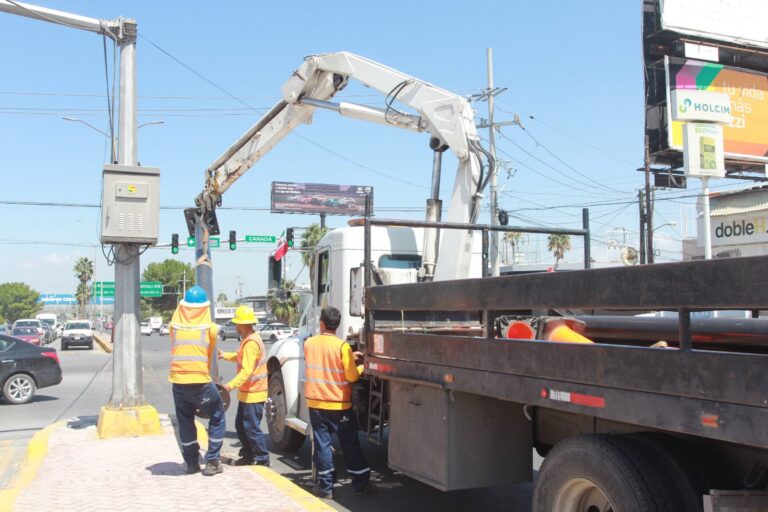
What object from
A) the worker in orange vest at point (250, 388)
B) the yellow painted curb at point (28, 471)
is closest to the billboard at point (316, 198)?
the yellow painted curb at point (28, 471)

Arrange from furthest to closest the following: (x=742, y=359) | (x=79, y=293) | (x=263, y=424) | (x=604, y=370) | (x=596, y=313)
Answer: (x=79, y=293) < (x=263, y=424) < (x=596, y=313) < (x=604, y=370) < (x=742, y=359)

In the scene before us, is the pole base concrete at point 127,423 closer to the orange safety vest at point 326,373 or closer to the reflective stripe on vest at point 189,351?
the reflective stripe on vest at point 189,351

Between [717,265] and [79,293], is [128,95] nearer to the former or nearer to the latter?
[717,265]

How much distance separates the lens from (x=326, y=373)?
245 inches

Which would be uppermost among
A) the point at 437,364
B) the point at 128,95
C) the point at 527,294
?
the point at 128,95

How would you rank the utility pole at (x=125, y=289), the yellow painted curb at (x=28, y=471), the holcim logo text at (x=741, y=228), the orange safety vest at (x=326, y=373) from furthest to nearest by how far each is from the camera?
1. the holcim logo text at (x=741, y=228)
2. the utility pole at (x=125, y=289)
3. the orange safety vest at (x=326, y=373)
4. the yellow painted curb at (x=28, y=471)

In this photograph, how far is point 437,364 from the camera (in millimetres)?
4820

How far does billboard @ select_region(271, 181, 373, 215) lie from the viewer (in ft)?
231

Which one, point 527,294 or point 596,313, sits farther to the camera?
point 596,313

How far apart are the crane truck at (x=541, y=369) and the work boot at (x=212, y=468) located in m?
1.13

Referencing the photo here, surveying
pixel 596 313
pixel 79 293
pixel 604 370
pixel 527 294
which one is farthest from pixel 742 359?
pixel 79 293

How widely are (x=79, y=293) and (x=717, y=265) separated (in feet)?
423

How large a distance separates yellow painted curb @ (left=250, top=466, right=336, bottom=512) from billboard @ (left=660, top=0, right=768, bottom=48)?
2320 cm

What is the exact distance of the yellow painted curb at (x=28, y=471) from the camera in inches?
227
